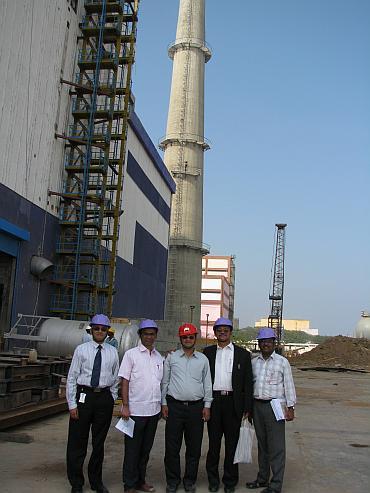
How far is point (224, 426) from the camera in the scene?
237 inches

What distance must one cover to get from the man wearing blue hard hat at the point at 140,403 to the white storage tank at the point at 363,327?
2550 inches

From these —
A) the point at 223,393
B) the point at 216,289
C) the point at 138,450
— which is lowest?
the point at 138,450

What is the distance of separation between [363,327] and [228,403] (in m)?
65.6

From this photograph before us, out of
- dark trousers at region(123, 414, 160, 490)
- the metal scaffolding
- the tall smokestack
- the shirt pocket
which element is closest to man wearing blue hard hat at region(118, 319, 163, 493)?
dark trousers at region(123, 414, 160, 490)

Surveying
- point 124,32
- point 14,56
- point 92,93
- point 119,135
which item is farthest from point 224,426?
point 124,32

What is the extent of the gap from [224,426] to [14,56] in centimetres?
1817

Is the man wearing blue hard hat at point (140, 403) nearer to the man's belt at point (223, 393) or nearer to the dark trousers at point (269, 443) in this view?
the man's belt at point (223, 393)

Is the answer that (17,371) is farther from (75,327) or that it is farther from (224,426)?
(75,327)

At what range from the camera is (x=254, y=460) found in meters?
7.68

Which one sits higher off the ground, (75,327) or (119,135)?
(119,135)

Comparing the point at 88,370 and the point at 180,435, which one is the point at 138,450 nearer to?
the point at 180,435

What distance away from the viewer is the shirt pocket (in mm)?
6160

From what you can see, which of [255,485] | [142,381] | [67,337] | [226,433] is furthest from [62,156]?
[255,485]

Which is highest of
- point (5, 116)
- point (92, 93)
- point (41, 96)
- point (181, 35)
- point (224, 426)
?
point (181, 35)
